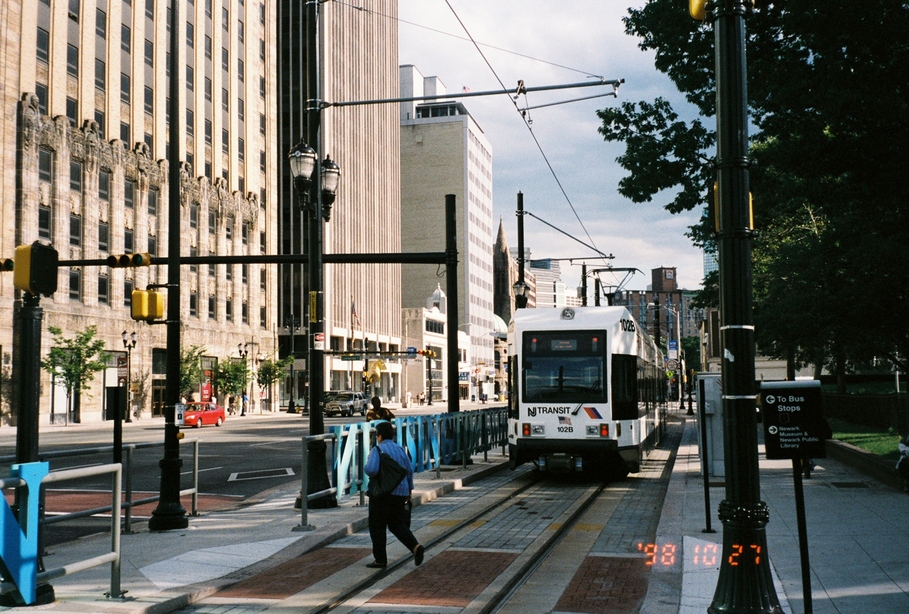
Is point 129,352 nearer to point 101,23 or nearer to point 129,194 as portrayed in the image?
point 129,194

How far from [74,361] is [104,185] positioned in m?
12.3

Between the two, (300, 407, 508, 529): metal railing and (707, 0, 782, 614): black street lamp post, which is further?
(300, 407, 508, 529): metal railing

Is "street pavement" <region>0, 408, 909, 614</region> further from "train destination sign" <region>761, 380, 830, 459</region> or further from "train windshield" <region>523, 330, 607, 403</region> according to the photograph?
"train windshield" <region>523, 330, 607, 403</region>

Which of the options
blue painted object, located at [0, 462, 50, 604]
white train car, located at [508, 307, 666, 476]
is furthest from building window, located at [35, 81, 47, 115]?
blue painted object, located at [0, 462, 50, 604]

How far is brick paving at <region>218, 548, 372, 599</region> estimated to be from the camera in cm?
789

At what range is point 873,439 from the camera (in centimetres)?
2223

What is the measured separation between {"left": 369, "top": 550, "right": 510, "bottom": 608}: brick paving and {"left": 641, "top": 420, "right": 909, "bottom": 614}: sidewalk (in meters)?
1.56

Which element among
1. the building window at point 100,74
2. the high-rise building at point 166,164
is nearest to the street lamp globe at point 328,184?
the high-rise building at point 166,164

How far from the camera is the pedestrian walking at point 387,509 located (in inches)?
352

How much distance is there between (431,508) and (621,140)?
31.8ft

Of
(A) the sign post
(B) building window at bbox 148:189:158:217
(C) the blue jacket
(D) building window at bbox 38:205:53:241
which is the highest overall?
(B) building window at bbox 148:189:158:217

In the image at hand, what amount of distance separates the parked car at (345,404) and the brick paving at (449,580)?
4904 cm

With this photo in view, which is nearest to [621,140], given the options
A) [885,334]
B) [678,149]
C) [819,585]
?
[678,149]

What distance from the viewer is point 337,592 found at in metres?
7.82
